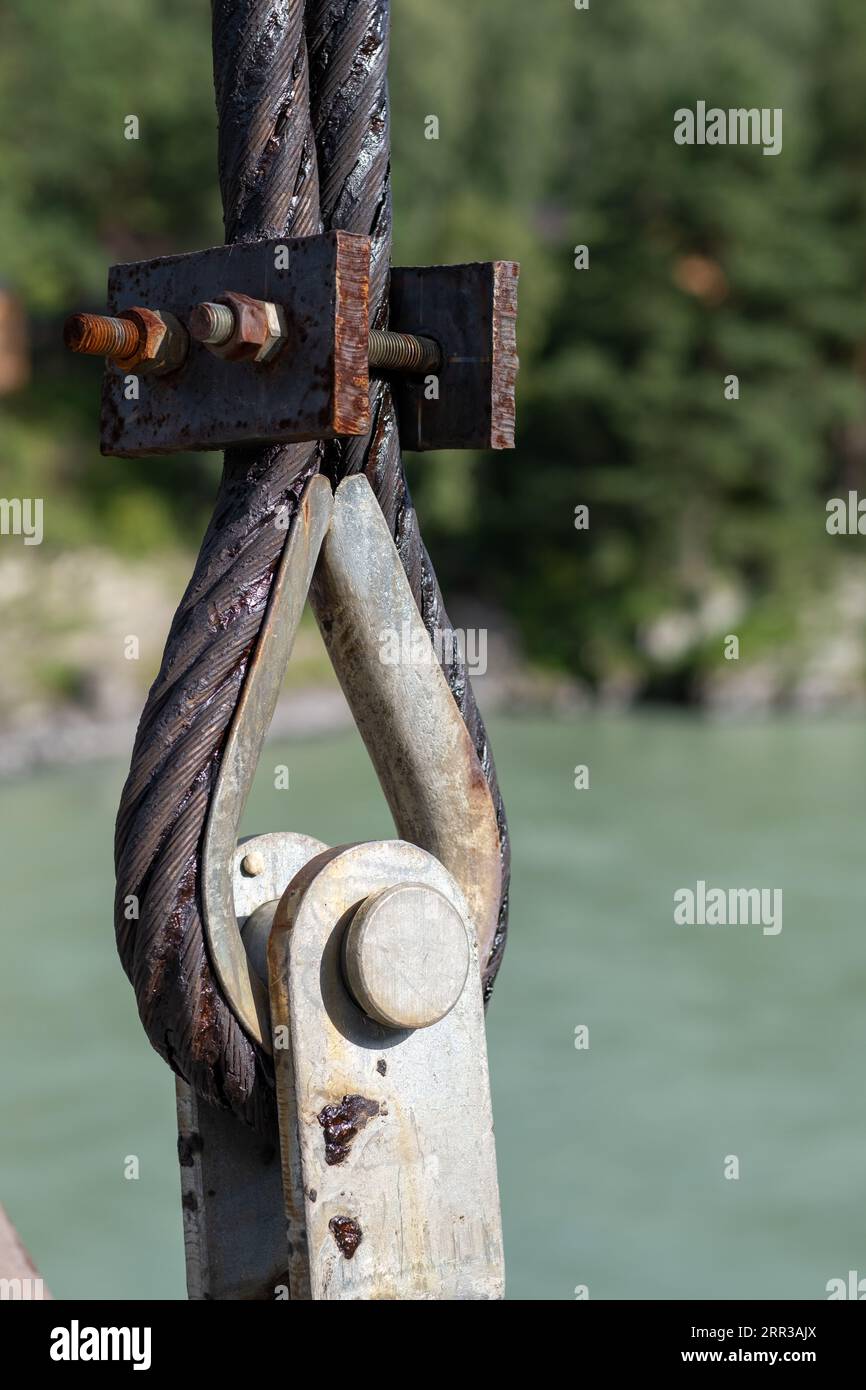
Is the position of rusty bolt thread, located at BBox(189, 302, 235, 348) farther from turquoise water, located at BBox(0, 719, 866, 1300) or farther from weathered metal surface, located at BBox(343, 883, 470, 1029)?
turquoise water, located at BBox(0, 719, 866, 1300)

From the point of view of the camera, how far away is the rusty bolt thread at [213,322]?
905 millimetres

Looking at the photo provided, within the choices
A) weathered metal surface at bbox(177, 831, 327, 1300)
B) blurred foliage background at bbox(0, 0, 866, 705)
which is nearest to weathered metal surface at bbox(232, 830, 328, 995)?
weathered metal surface at bbox(177, 831, 327, 1300)

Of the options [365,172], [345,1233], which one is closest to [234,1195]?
[345,1233]

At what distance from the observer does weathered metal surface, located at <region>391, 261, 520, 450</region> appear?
3.38 ft

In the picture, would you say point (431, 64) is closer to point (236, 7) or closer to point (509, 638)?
point (509, 638)

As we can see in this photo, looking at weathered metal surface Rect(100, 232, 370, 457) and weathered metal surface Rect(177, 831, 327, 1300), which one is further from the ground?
weathered metal surface Rect(100, 232, 370, 457)

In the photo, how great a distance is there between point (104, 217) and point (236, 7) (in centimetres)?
1635

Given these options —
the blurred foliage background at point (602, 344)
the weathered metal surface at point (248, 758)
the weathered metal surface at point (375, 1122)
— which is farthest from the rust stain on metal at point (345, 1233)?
the blurred foliage background at point (602, 344)

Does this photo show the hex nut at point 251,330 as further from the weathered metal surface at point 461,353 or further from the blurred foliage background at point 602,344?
the blurred foliage background at point 602,344

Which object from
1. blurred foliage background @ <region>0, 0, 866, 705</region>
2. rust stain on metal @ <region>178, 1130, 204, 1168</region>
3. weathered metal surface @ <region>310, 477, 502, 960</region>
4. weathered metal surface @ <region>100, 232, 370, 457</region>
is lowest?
rust stain on metal @ <region>178, 1130, 204, 1168</region>

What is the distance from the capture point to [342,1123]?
908mm

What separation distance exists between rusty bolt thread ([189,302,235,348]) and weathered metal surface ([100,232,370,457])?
0.02 metres

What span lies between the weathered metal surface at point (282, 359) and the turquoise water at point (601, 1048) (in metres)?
4.16

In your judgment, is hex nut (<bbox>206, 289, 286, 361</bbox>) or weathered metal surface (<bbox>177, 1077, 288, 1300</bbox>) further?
weathered metal surface (<bbox>177, 1077, 288, 1300</bbox>)
